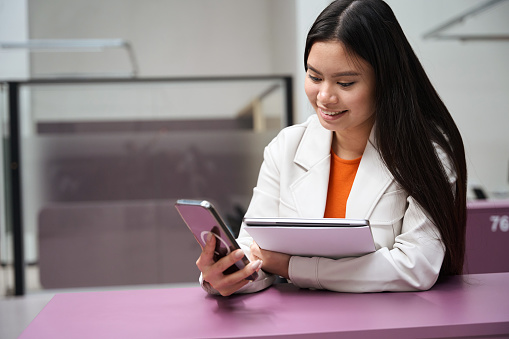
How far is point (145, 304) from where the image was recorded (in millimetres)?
1463

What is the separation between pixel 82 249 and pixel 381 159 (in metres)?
3.93

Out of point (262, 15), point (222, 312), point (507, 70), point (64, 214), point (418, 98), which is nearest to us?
point (222, 312)

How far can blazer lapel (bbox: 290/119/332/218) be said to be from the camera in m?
1.81

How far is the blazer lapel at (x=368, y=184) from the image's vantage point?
5.72ft

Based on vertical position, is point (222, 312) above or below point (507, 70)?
below

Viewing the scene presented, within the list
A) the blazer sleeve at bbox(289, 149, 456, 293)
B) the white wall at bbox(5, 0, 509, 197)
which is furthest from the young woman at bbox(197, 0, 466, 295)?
the white wall at bbox(5, 0, 509, 197)

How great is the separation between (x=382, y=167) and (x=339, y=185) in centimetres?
18

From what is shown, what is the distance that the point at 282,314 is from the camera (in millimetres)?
1352

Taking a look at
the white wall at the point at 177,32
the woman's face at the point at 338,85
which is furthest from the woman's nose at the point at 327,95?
the white wall at the point at 177,32

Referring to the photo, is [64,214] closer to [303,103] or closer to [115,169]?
[115,169]

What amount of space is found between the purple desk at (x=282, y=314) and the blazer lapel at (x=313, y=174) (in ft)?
1.00

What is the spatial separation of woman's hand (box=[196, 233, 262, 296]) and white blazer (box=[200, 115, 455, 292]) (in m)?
0.10

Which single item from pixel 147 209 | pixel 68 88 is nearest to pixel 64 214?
pixel 147 209

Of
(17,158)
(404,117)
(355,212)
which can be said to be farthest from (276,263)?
(17,158)
